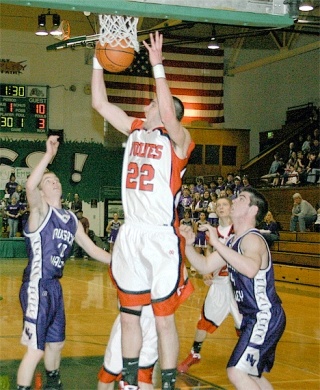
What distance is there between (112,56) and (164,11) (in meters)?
0.52

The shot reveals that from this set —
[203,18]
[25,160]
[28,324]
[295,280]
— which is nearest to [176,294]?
[28,324]

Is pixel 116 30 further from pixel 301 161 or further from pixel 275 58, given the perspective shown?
pixel 275 58

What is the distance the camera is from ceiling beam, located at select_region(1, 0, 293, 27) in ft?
14.1

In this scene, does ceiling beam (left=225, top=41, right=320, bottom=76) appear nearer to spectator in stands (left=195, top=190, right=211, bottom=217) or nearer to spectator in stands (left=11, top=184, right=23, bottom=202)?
spectator in stands (left=195, top=190, right=211, bottom=217)

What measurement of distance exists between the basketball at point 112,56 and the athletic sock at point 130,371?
1.95 m

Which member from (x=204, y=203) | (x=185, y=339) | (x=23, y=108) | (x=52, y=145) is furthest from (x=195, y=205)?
(x=52, y=145)

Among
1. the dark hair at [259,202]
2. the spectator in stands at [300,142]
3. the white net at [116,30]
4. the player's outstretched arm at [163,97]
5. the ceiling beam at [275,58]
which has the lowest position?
the dark hair at [259,202]

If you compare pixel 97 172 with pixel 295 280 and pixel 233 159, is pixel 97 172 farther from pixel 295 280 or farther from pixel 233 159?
pixel 295 280

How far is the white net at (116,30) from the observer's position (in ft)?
15.9

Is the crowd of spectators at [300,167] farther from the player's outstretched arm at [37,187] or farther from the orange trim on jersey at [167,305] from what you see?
the orange trim on jersey at [167,305]

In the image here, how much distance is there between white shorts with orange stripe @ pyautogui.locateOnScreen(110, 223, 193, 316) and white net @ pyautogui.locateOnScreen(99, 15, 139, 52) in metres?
1.26

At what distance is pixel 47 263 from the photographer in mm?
5438

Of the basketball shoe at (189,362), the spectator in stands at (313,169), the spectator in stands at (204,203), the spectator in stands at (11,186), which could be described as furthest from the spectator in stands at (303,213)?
the basketball shoe at (189,362)

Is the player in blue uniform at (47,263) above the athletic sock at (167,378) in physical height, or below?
above
